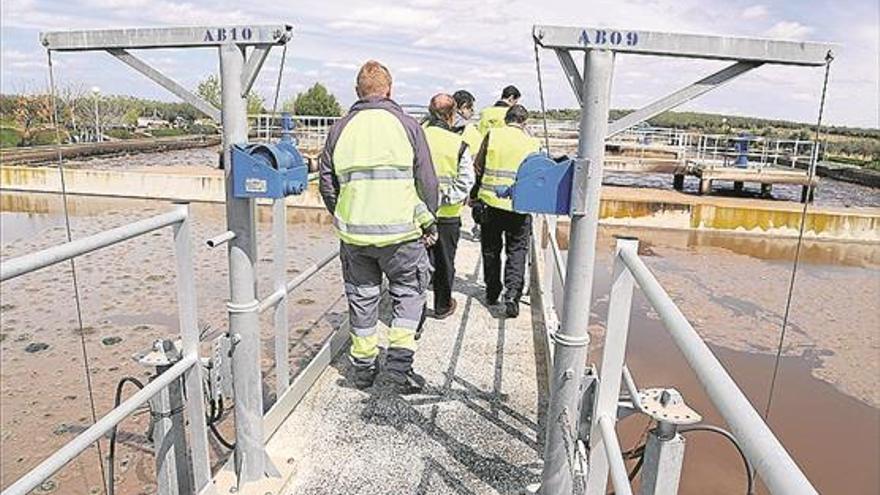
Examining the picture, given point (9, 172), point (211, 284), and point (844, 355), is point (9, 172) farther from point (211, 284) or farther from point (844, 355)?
point (844, 355)

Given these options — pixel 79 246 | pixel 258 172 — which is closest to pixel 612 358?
pixel 258 172

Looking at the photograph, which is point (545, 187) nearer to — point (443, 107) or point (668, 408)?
point (668, 408)

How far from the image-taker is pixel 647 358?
532 cm

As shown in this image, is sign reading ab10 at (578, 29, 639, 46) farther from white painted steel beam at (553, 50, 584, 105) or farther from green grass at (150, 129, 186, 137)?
green grass at (150, 129, 186, 137)

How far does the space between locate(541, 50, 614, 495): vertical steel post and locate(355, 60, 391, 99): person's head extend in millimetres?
1237

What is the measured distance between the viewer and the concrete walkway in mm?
2436

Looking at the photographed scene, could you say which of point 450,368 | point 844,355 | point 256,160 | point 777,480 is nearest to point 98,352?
point 450,368

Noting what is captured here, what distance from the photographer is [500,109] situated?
494 centimetres

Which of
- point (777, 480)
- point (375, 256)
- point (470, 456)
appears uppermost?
point (777, 480)

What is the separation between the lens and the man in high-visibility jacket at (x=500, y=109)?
481 cm

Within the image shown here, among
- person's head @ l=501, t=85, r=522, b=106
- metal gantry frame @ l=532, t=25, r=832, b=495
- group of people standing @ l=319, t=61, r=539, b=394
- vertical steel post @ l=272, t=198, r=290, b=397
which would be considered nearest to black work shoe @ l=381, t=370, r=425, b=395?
group of people standing @ l=319, t=61, r=539, b=394

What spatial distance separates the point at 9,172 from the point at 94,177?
2.20 metres

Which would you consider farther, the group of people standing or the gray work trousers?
the gray work trousers

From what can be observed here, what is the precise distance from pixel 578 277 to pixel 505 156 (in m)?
2.33
